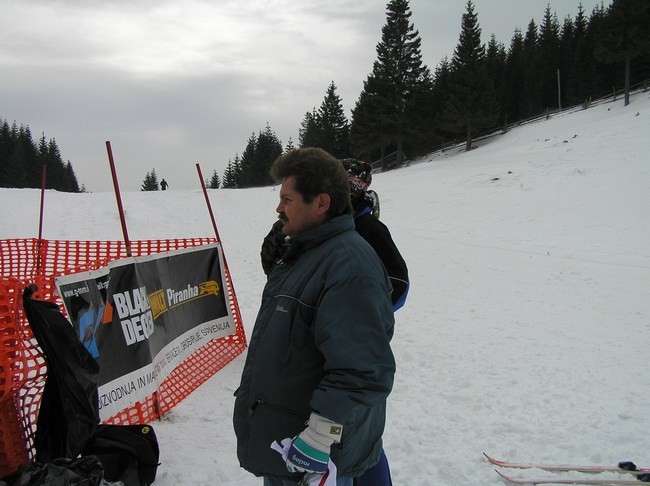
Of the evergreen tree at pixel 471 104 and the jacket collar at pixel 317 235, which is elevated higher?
the evergreen tree at pixel 471 104

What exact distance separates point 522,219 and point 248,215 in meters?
10.9

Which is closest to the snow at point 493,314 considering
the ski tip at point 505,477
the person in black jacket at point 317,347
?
the ski tip at point 505,477

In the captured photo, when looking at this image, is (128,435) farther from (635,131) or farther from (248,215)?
(635,131)

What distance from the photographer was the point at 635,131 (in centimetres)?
2306

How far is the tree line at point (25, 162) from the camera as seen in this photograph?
6197 cm

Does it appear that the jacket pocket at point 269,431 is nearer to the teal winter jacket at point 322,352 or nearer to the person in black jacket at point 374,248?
the teal winter jacket at point 322,352

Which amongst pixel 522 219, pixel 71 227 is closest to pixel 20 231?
pixel 71 227

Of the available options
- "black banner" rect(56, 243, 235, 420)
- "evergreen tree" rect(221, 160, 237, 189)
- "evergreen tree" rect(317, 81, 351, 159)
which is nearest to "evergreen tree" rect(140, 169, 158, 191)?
"evergreen tree" rect(221, 160, 237, 189)

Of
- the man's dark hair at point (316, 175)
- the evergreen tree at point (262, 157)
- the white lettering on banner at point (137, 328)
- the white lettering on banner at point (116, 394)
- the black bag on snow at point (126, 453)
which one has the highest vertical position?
the evergreen tree at point (262, 157)

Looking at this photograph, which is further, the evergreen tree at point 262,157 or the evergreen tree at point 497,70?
the evergreen tree at point 262,157

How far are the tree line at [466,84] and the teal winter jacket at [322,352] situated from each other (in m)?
38.9

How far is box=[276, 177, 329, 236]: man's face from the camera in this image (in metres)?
1.85

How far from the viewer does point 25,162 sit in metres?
67.2

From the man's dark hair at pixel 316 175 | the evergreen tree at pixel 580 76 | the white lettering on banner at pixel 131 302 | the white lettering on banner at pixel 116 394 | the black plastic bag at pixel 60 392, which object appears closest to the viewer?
the man's dark hair at pixel 316 175
